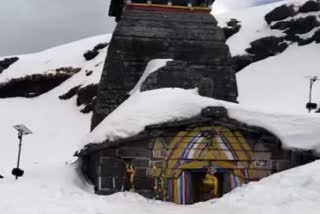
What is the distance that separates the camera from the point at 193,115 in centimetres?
1241

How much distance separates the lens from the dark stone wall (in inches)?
718

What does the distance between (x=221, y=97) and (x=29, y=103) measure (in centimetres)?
3116

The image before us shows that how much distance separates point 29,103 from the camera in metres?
46.8

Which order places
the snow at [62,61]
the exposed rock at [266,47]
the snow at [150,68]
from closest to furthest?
the snow at [150,68]
the exposed rock at [266,47]
the snow at [62,61]

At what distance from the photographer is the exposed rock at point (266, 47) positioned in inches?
1909

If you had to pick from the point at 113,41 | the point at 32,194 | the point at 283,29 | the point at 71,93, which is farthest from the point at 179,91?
the point at 283,29

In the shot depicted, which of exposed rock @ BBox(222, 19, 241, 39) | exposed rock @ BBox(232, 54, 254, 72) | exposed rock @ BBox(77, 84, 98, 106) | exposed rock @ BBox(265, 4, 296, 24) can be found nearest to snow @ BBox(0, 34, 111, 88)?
exposed rock @ BBox(77, 84, 98, 106)

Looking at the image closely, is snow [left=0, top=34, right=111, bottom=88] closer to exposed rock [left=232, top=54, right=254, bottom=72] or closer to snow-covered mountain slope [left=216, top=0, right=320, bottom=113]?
exposed rock [left=232, top=54, right=254, bottom=72]

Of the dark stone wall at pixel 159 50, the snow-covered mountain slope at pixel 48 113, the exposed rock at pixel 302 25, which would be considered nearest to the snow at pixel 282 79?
the exposed rock at pixel 302 25

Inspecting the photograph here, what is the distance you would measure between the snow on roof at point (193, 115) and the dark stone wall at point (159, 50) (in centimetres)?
521

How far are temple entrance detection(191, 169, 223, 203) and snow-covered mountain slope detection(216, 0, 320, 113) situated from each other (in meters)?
22.8

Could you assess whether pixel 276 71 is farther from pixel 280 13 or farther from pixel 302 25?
pixel 280 13

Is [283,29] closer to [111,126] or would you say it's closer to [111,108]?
[111,108]

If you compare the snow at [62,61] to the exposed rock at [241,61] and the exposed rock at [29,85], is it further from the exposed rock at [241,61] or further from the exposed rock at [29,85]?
the exposed rock at [241,61]
